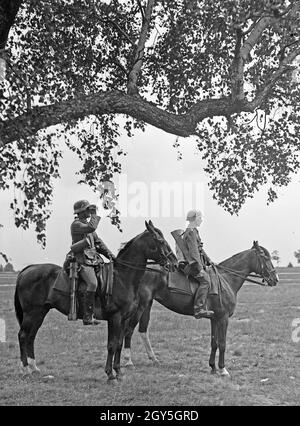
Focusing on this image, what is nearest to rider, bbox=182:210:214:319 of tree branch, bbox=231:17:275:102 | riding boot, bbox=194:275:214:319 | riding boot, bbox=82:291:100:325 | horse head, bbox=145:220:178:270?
riding boot, bbox=194:275:214:319

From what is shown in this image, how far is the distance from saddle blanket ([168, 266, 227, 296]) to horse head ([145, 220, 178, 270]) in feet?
7.06

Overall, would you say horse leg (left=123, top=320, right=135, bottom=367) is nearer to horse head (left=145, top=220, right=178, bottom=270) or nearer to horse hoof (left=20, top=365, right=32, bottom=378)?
horse hoof (left=20, top=365, right=32, bottom=378)

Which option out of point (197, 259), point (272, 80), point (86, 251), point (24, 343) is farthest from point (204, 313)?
point (272, 80)

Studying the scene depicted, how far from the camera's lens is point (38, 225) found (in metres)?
12.6

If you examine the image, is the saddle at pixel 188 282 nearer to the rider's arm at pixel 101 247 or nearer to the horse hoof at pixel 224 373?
the horse hoof at pixel 224 373

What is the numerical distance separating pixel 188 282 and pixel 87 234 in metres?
3.01

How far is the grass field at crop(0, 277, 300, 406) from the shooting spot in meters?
11.6

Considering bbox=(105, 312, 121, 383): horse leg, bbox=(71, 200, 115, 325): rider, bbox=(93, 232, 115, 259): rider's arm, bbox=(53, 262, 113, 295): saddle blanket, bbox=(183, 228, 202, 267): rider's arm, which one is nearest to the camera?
bbox=(71, 200, 115, 325): rider

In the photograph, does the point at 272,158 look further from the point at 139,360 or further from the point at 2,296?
the point at 2,296

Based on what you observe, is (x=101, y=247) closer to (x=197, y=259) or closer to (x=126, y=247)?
(x=126, y=247)

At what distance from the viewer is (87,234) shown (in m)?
12.4

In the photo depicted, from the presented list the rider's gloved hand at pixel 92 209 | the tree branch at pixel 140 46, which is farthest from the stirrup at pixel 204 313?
the tree branch at pixel 140 46

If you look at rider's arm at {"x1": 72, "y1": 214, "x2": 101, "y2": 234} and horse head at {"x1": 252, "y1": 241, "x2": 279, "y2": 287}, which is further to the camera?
horse head at {"x1": 252, "y1": 241, "x2": 279, "y2": 287}
